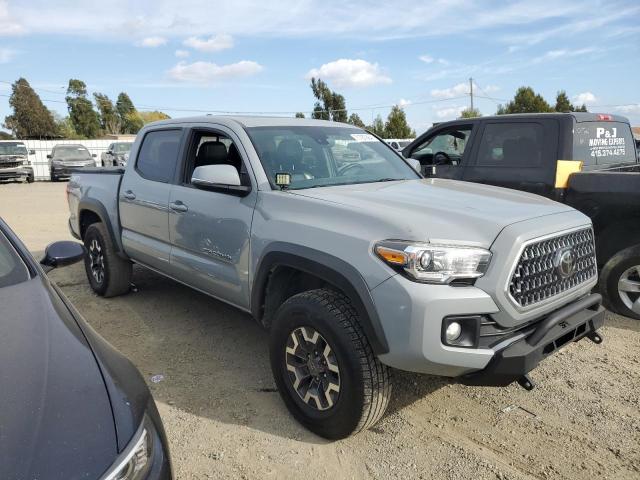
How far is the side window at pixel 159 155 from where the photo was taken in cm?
438

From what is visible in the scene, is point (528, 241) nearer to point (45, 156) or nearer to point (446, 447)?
point (446, 447)

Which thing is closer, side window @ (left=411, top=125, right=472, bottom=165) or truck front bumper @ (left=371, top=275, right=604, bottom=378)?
truck front bumper @ (left=371, top=275, right=604, bottom=378)

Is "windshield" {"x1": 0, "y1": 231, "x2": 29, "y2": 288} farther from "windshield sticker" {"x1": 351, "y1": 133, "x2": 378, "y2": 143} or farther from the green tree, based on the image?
the green tree

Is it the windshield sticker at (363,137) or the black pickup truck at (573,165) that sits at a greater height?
the windshield sticker at (363,137)

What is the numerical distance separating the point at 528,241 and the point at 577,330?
2.24 ft

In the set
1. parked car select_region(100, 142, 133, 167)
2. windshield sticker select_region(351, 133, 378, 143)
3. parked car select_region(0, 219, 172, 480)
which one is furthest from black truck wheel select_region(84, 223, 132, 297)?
parked car select_region(100, 142, 133, 167)

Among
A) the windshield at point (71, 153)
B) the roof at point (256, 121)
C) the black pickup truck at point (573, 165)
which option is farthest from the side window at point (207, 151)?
the windshield at point (71, 153)

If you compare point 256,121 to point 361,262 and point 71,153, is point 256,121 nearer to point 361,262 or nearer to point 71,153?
point 361,262

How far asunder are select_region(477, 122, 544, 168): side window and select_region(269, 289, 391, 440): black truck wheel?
3475 millimetres

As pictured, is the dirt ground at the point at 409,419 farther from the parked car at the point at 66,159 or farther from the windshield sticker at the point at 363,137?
the parked car at the point at 66,159

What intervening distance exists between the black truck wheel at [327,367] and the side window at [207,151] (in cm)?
166

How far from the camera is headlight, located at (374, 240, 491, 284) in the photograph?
2.46m

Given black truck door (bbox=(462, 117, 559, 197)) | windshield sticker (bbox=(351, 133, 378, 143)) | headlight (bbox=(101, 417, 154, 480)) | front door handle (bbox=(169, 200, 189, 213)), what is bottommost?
headlight (bbox=(101, 417, 154, 480))

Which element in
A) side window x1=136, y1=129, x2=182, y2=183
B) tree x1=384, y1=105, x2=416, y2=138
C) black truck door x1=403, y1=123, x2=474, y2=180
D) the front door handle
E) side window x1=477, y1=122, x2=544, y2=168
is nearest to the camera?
the front door handle
